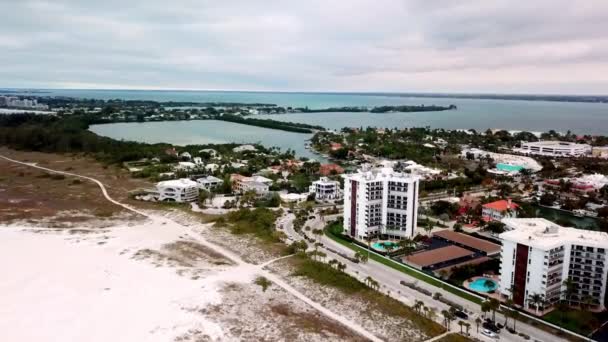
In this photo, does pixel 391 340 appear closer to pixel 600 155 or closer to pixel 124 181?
pixel 124 181

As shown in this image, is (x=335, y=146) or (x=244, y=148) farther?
(x=335, y=146)

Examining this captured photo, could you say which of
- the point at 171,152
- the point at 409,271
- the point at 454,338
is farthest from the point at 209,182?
the point at 454,338

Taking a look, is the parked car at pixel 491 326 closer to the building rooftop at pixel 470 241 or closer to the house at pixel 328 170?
the building rooftop at pixel 470 241

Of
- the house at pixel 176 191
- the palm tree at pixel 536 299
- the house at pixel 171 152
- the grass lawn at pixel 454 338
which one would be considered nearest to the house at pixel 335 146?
the house at pixel 171 152

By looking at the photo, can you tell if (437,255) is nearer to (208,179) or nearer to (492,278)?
(492,278)

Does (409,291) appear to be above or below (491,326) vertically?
below

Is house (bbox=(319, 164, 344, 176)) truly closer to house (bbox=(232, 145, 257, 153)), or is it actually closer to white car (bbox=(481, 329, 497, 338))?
house (bbox=(232, 145, 257, 153))

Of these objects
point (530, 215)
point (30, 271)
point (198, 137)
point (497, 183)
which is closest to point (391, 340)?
point (30, 271)
